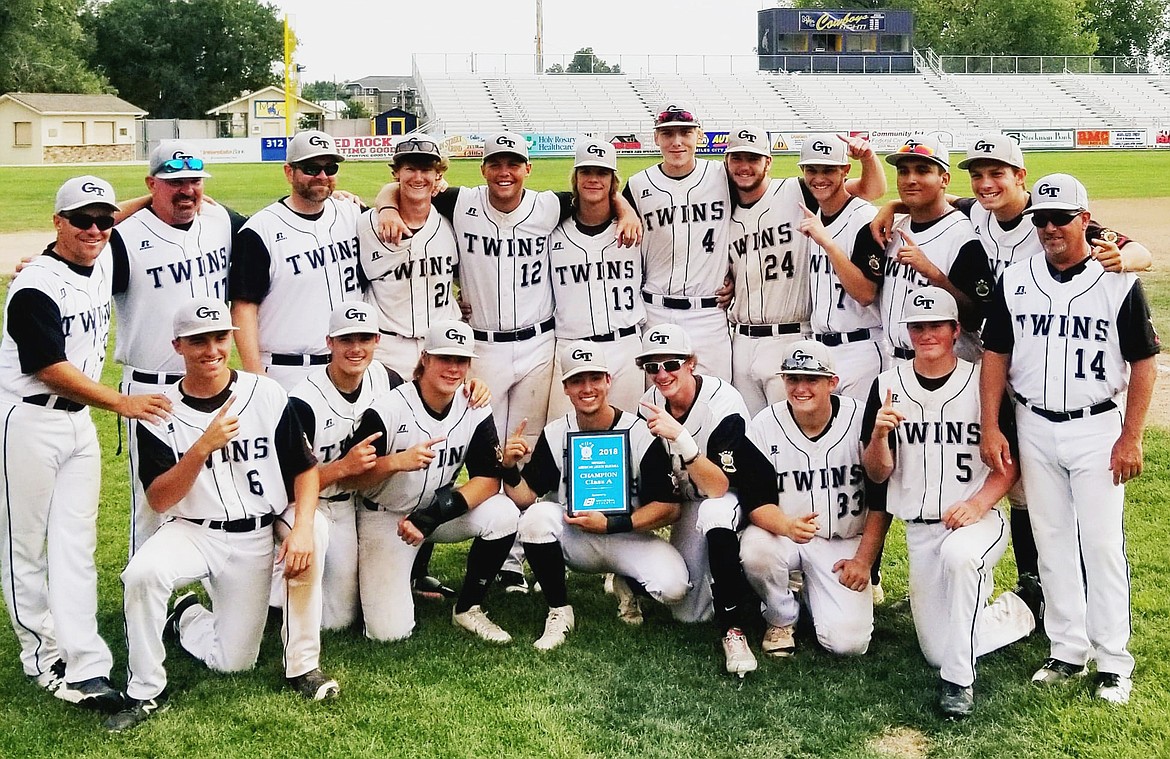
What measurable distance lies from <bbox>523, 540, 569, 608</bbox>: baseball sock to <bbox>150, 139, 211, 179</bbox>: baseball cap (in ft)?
8.13

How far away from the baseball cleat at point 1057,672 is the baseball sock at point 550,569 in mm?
2230

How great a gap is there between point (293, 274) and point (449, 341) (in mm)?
1069

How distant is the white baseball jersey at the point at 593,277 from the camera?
673 centimetres

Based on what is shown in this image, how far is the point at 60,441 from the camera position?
16.7 ft

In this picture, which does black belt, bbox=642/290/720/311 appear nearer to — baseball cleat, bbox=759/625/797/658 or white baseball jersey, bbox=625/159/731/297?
white baseball jersey, bbox=625/159/731/297

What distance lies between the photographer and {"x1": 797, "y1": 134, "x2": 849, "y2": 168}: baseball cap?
630 centimetres

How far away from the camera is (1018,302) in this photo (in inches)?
203

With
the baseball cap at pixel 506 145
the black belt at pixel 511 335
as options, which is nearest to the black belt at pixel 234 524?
the black belt at pixel 511 335

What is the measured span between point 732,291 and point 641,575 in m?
1.87

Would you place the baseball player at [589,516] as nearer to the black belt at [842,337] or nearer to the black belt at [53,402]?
the black belt at [842,337]

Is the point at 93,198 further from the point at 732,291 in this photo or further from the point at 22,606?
the point at 732,291

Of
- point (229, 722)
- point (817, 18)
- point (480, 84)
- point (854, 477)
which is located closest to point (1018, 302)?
point (854, 477)

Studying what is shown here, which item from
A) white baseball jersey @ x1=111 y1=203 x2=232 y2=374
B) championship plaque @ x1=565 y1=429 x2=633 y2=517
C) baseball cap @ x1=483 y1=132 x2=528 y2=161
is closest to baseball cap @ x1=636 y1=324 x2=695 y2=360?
championship plaque @ x1=565 y1=429 x2=633 y2=517

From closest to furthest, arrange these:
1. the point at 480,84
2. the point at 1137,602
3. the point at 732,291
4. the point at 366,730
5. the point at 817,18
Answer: the point at 366,730 < the point at 1137,602 < the point at 732,291 < the point at 480,84 < the point at 817,18
